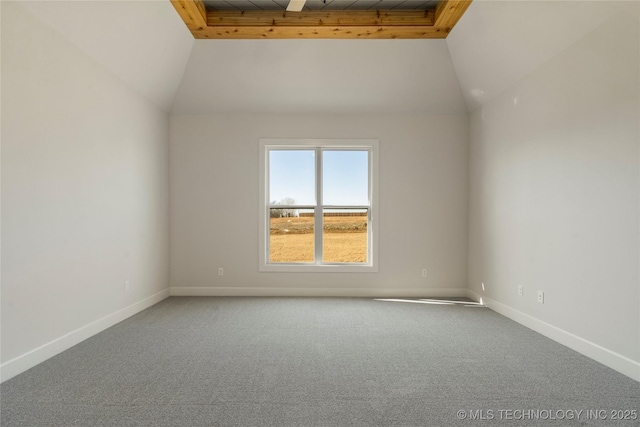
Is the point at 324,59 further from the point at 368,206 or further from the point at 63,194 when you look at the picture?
the point at 63,194

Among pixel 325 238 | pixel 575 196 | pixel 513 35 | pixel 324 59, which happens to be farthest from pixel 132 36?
pixel 575 196

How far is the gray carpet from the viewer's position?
213cm

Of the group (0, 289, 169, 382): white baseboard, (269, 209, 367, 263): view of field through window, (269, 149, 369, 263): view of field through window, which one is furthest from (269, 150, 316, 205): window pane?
(0, 289, 169, 382): white baseboard

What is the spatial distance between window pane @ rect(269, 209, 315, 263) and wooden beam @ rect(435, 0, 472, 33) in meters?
2.87

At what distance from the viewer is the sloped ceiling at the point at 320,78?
4594 millimetres

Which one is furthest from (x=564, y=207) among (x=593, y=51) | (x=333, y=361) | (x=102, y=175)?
(x=102, y=175)

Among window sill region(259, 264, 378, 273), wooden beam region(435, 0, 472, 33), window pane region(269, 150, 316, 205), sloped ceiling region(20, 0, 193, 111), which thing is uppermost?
wooden beam region(435, 0, 472, 33)

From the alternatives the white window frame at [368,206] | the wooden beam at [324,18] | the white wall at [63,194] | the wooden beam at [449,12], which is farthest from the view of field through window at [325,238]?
the wooden beam at [449,12]

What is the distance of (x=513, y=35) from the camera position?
361cm

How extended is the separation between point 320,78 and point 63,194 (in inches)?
125

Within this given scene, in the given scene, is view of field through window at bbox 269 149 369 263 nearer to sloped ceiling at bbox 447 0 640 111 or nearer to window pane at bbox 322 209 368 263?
window pane at bbox 322 209 368 263

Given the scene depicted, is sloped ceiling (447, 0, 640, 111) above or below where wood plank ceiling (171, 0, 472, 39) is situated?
below

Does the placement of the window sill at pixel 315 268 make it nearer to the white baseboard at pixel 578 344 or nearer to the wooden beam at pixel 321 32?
the white baseboard at pixel 578 344

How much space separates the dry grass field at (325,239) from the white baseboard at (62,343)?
191 cm
